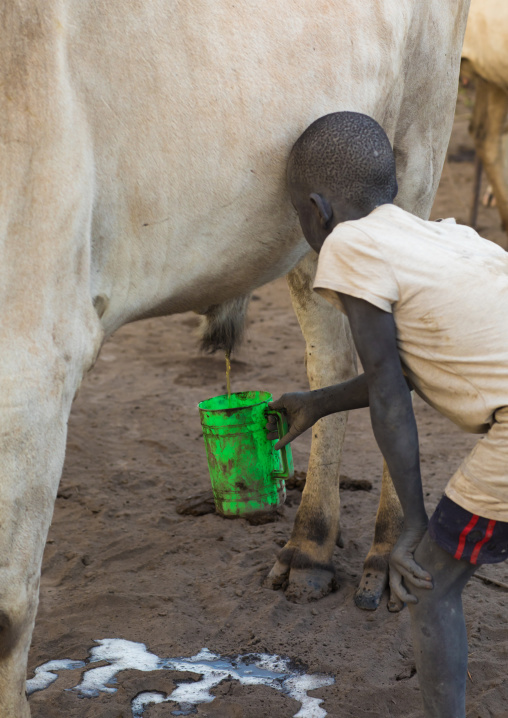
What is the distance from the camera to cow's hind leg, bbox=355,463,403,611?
2680 millimetres

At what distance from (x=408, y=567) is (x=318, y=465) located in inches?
45.3

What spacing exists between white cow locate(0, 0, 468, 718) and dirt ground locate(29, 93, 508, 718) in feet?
2.65

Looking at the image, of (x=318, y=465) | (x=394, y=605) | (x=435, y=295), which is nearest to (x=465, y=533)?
(x=435, y=295)

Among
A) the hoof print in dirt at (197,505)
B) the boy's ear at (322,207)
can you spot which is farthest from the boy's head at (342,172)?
the hoof print in dirt at (197,505)

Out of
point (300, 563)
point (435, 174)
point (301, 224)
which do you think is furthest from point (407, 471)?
point (435, 174)

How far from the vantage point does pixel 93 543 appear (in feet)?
10.2

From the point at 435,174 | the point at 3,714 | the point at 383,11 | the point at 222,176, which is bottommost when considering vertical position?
the point at 3,714

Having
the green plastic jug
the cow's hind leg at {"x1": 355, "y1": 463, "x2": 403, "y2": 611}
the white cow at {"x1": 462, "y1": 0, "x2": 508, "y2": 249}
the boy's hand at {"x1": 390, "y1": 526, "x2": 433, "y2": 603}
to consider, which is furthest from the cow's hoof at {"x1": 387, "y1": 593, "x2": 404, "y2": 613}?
the white cow at {"x1": 462, "y1": 0, "x2": 508, "y2": 249}

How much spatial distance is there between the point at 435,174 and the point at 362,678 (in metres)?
1.61

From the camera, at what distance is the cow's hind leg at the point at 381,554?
2.68 metres

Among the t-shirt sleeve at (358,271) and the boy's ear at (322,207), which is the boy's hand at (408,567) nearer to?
the t-shirt sleeve at (358,271)

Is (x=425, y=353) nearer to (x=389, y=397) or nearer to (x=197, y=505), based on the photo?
(x=389, y=397)

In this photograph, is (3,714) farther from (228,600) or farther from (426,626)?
(228,600)

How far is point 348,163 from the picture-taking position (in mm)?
1860
